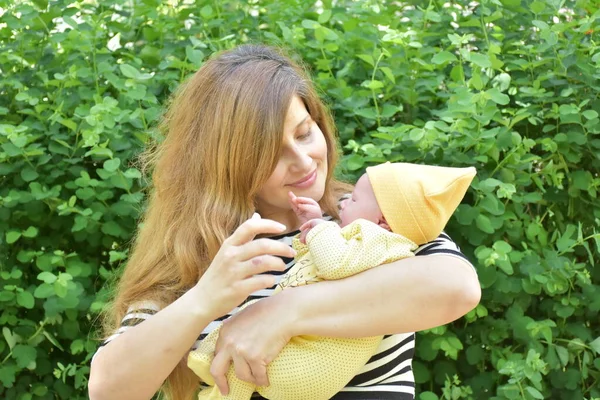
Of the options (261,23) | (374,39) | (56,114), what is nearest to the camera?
(56,114)

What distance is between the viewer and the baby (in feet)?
6.56

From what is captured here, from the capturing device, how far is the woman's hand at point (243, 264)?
75.4 inches

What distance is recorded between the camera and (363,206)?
7.02 feet

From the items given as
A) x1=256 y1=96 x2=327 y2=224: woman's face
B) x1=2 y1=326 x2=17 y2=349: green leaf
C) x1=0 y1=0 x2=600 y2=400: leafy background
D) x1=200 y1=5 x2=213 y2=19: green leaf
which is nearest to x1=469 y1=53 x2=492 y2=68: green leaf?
x1=0 y1=0 x2=600 y2=400: leafy background

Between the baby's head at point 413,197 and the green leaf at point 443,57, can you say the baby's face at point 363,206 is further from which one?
the green leaf at point 443,57

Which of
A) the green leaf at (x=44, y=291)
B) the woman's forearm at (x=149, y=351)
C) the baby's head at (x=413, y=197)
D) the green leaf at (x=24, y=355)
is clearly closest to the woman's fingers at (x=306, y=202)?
the baby's head at (x=413, y=197)

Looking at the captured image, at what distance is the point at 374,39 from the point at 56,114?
1033 mm

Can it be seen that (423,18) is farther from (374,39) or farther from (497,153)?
(497,153)

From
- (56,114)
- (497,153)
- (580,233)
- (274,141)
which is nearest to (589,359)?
(580,233)

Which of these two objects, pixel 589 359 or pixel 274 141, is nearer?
pixel 274 141

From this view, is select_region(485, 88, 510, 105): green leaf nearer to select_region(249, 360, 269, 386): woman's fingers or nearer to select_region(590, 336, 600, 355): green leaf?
select_region(590, 336, 600, 355): green leaf

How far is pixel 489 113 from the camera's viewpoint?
287 centimetres

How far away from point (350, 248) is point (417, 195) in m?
0.18

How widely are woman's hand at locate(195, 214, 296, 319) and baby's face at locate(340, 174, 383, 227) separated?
25 cm
